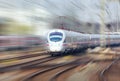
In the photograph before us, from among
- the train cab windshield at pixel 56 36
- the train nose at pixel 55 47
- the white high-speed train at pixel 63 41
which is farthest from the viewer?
the train cab windshield at pixel 56 36

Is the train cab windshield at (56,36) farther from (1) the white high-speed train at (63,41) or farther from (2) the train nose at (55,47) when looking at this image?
(2) the train nose at (55,47)

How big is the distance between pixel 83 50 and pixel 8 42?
27.2 ft

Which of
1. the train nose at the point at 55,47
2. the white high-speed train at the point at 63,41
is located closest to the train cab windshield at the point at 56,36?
the white high-speed train at the point at 63,41

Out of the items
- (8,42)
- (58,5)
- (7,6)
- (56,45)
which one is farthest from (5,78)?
(8,42)

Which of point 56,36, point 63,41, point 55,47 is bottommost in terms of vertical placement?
point 55,47

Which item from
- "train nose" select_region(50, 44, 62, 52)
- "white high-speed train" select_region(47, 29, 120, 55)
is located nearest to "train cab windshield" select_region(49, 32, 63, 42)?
"white high-speed train" select_region(47, 29, 120, 55)

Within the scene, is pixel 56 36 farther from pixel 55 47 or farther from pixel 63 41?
pixel 55 47

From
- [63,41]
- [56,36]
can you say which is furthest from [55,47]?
[56,36]

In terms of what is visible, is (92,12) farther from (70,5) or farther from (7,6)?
(7,6)

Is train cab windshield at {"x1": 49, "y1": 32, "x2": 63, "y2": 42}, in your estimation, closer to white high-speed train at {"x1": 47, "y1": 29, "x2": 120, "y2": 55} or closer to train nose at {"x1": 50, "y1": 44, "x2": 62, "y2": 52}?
white high-speed train at {"x1": 47, "y1": 29, "x2": 120, "y2": 55}

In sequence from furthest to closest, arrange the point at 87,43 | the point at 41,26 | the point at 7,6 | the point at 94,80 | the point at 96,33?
the point at 96,33
the point at 87,43
the point at 41,26
the point at 7,6
the point at 94,80

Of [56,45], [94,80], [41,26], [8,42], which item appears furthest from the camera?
[41,26]

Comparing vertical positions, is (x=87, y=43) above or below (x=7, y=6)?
below

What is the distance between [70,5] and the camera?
21.5 meters
